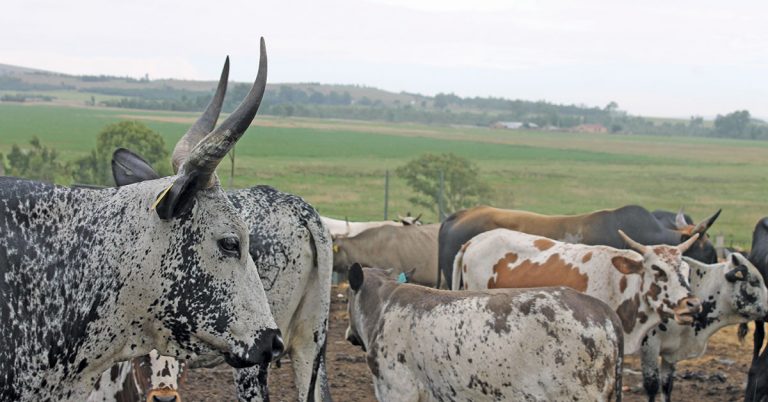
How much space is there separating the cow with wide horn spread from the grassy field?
77.7ft

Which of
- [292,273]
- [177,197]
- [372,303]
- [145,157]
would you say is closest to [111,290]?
[177,197]

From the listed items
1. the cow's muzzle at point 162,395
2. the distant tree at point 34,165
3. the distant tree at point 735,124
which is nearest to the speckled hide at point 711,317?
the cow's muzzle at point 162,395

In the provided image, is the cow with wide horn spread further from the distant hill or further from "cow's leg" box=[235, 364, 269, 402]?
the distant hill

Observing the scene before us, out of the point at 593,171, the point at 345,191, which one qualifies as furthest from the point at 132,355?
the point at 593,171

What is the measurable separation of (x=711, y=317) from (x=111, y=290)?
7.39 meters

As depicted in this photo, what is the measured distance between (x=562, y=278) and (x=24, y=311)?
6442 millimetres

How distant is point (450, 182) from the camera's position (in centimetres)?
3216

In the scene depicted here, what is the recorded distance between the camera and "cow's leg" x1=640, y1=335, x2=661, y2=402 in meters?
8.98

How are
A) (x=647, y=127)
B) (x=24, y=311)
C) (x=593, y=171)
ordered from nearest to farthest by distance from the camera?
(x=24, y=311) < (x=593, y=171) < (x=647, y=127)

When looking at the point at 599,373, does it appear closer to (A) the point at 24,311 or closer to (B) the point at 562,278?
(B) the point at 562,278

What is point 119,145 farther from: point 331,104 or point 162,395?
point 331,104

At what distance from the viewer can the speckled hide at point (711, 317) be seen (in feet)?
29.9

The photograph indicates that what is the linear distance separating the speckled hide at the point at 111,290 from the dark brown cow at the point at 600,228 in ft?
28.7

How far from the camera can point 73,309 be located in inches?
130
